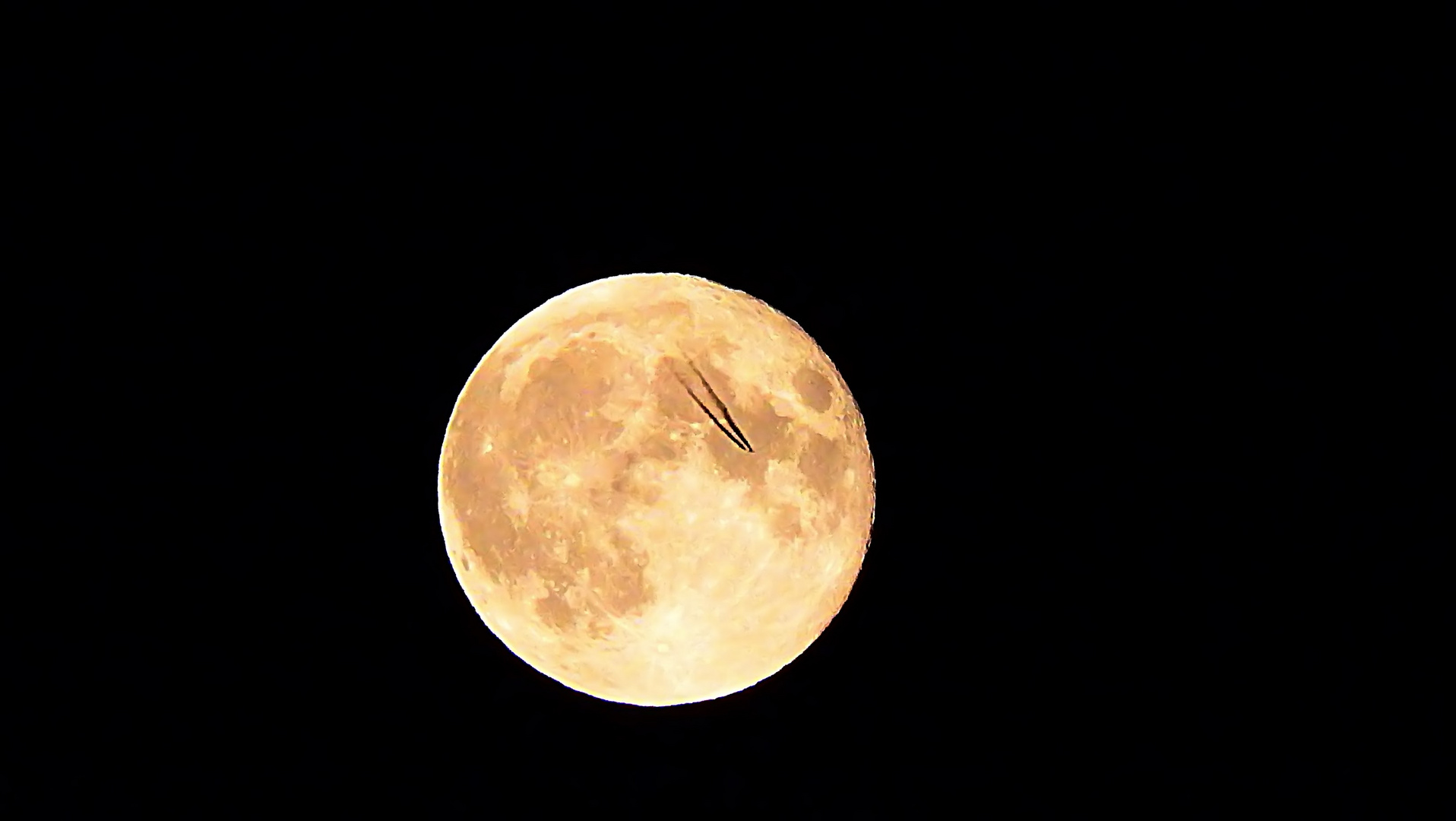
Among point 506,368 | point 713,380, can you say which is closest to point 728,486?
point 713,380

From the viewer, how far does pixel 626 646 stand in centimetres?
535

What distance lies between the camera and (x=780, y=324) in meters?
5.74

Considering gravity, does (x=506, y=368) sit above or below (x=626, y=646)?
above

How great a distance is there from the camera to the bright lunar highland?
511cm

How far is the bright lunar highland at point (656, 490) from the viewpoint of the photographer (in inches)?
201

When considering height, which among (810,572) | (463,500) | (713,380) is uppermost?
(463,500)

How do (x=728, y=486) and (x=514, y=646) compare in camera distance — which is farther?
(x=514, y=646)

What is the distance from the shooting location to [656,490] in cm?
506

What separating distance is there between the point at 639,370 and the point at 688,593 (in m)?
0.98

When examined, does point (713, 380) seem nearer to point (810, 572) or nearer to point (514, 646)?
point (810, 572)

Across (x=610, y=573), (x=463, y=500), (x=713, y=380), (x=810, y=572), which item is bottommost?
(x=810, y=572)

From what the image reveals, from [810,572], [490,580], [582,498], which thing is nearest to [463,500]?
[490,580]

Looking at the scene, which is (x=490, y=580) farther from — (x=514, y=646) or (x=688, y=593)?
(x=688, y=593)

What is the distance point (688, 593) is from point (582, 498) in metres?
0.61
